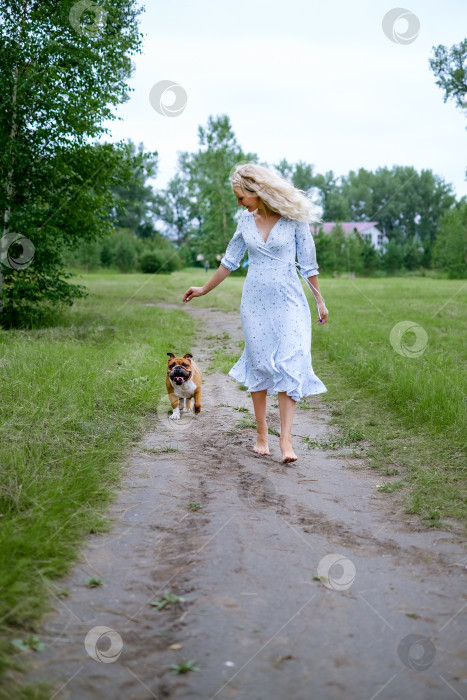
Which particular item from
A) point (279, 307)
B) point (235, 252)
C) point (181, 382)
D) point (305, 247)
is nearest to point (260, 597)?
point (279, 307)

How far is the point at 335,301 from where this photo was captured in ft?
68.4

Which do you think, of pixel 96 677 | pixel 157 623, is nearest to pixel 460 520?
pixel 157 623

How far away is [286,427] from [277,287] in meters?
1.12

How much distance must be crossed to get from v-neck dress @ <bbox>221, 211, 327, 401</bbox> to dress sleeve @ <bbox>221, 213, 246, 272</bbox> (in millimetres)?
45

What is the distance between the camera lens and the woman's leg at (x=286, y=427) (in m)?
5.07

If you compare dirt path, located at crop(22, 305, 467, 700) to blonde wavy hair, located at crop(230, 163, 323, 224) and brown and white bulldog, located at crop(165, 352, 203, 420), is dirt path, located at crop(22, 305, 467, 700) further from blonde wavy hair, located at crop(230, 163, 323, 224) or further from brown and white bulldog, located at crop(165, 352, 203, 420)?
blonde wavy hair, located at crop(230, 163, 323, 224)

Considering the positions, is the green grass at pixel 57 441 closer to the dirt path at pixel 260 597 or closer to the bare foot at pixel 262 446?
the dirt path at pixel 260 597

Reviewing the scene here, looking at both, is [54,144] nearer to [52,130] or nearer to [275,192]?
[52,130]

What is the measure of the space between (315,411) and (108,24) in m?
10.8

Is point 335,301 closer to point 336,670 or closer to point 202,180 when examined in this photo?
point 336,670

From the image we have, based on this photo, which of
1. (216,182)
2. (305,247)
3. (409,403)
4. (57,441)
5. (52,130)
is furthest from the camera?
(216,182)

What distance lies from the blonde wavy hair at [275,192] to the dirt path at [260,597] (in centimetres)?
200

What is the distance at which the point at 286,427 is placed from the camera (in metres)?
5.16

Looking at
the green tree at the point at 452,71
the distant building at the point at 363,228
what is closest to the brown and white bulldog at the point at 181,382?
the green tree at the point at 452,71
